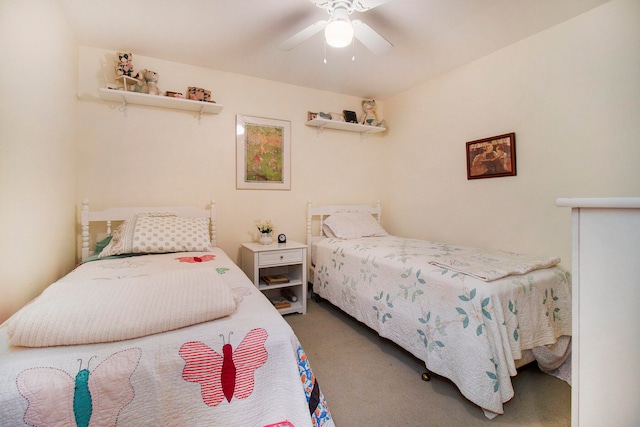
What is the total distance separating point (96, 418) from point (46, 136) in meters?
1.73

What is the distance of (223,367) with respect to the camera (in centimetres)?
87

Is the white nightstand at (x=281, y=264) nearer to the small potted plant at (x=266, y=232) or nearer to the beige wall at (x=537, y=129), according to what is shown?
the small potted plant at (x=266, y=232)

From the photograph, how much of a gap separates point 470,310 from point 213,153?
2480 millimetres

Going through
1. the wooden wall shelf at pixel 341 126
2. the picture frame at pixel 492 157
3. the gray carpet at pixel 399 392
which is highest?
the wooden wall shelf at pixel 341 126

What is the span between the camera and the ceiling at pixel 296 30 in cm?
182

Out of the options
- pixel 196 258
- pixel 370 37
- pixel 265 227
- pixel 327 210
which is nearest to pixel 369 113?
pixel 327 210

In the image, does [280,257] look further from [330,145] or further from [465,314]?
[465,314]

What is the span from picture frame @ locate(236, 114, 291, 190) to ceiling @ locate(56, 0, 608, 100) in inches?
20.3

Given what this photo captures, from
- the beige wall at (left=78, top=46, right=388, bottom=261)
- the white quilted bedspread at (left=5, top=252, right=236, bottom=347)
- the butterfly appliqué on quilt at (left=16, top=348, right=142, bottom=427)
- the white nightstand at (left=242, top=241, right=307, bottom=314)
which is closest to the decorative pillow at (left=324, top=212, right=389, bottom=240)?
the beige wall at (left=78, top=46, right=388, bottom=261)

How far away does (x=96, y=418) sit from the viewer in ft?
2.35

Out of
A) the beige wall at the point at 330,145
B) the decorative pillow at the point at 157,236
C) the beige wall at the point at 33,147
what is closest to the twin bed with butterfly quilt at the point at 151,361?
the beige wall at the point at 33,147

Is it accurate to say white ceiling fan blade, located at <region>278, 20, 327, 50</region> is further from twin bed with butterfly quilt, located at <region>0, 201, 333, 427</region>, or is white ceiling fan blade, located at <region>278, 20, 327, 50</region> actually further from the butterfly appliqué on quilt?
the butterfly appliqué on quilt

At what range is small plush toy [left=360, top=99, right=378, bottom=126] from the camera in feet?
11.1

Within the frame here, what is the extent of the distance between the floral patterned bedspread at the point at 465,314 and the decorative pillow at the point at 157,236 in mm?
1415
